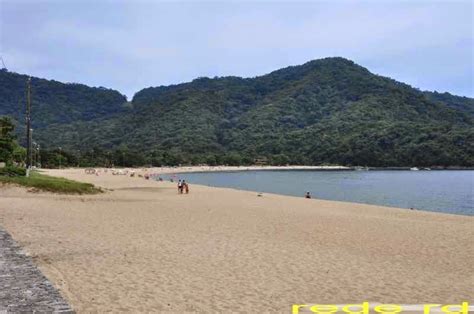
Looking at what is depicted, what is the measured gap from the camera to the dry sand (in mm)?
7570

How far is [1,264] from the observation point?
28.8 feet

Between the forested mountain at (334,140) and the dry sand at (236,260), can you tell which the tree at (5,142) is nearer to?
the dry sand at (236,260)

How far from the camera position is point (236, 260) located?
1062 centimetres

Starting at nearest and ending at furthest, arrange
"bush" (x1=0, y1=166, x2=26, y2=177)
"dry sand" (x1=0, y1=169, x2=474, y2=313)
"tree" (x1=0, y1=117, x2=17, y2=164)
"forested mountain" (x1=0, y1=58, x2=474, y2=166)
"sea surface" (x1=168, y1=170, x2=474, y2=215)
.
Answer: "dry sand" (x1=0, y1=169, x2=474, y2=313) < "bush" (x1=0, y1=166, x2=26, y2=177) < "sea surface" (x1=168, y1=170, x2=474, y2=215) < "tree" (x1=0, y1=117, x2=17, y2=164) < "forested mountain" (x1=0, y1=58, x2=474, y2=166)

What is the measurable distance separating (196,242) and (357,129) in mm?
Result: 160050

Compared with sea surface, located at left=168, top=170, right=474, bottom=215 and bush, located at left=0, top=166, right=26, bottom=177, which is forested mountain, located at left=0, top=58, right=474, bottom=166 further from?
bush, located at left=0, top=166, right=26, bottom=177

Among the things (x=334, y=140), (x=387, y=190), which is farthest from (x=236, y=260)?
(x=334, y=140)

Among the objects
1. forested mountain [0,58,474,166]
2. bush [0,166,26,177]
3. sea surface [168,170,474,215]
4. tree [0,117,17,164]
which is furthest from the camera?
forested mountain [0,58,474,166]

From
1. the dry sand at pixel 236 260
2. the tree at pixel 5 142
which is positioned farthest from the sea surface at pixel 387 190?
the tree at pixel 5 142

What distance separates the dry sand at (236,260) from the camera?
7570 millimetres

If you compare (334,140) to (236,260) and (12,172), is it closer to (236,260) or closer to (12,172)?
(12,172)

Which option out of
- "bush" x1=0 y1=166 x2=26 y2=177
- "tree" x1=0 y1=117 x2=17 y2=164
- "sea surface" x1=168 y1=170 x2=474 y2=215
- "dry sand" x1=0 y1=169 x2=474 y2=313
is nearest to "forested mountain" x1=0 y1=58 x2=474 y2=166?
"sea surface" x1=168 y1=170 x2=474 y2=215

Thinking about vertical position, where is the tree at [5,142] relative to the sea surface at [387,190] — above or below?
above

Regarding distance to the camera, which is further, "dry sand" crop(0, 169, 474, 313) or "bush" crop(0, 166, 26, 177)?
"bush" crop(0, 166, 26, 177)
